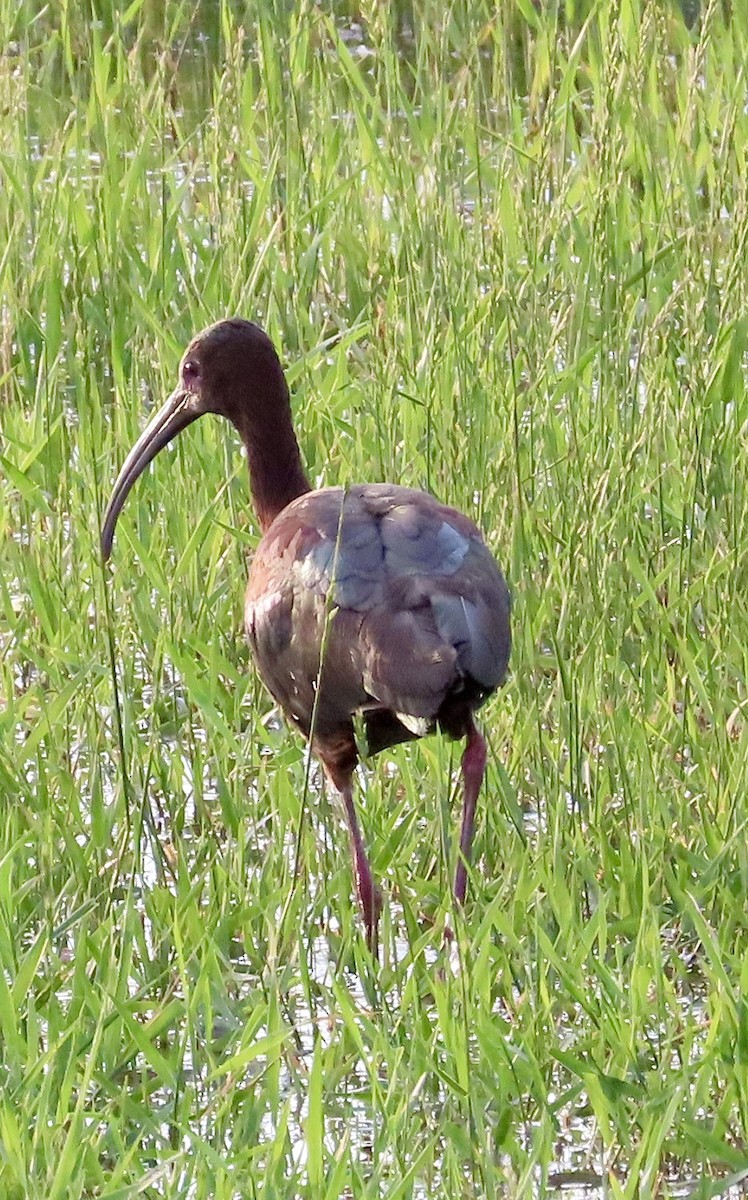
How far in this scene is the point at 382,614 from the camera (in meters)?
3.21

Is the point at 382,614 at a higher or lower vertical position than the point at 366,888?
higher

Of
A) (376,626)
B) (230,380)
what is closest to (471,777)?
(376,626)

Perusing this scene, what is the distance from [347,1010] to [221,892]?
0.45 metres

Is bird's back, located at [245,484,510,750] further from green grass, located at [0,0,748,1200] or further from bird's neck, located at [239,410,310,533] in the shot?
bird's neck, located at [239,410,310,533]

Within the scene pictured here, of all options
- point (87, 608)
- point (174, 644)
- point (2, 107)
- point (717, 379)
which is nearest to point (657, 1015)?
point (174, 644)

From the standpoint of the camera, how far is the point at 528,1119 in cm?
276

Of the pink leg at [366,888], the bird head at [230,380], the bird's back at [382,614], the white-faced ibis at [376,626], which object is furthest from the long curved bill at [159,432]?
the pink leg at [366,888]

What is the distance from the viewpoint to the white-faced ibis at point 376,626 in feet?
10.4

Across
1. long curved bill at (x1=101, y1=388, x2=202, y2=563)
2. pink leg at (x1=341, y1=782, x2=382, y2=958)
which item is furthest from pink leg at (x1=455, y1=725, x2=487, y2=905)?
long curved bill at (x1=101, y1=388, x2=202, y2=563)

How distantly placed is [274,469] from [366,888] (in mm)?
914

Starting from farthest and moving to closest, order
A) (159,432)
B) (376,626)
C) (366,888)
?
1. (159,432)
2. (366,888)
3. (376,626)

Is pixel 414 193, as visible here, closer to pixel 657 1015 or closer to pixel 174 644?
pixel 174 644

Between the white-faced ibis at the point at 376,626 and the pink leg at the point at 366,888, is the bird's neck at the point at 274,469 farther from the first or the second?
the pink leg at the point at 366,888

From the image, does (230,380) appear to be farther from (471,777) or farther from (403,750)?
(471,777)
